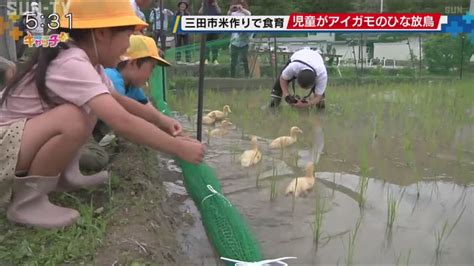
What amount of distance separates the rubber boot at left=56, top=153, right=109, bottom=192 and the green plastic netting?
1.39 ft

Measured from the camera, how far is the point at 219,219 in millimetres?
1933

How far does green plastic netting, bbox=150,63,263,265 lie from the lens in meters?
1.74

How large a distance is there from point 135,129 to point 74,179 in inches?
20.2

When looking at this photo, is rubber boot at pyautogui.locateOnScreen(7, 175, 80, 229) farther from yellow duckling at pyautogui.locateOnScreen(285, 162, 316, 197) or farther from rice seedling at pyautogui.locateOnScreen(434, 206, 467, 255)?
rice seedling at pyautogui.locateOnScreen(434, 206, 467, 255)

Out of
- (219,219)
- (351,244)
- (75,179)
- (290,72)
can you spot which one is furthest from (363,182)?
(290,72)

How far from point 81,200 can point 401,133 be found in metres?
2.48

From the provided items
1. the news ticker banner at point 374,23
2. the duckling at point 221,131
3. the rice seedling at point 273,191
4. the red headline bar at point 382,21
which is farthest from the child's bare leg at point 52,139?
the red headline bar at point 382,21

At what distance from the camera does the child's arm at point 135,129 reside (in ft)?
5.05

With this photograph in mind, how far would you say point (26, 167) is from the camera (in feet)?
5.37

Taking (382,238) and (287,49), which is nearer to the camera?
(382,238)

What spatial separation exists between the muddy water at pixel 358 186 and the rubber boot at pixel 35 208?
0.73 m

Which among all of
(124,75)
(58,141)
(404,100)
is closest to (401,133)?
(404,100)

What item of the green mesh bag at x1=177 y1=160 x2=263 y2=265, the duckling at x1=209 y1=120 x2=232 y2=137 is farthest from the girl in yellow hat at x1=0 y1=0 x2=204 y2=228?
the duckling at x1=209 y1=120 x2=232 y2=137

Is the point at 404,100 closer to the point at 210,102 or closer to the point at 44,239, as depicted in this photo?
the point at 210,102
